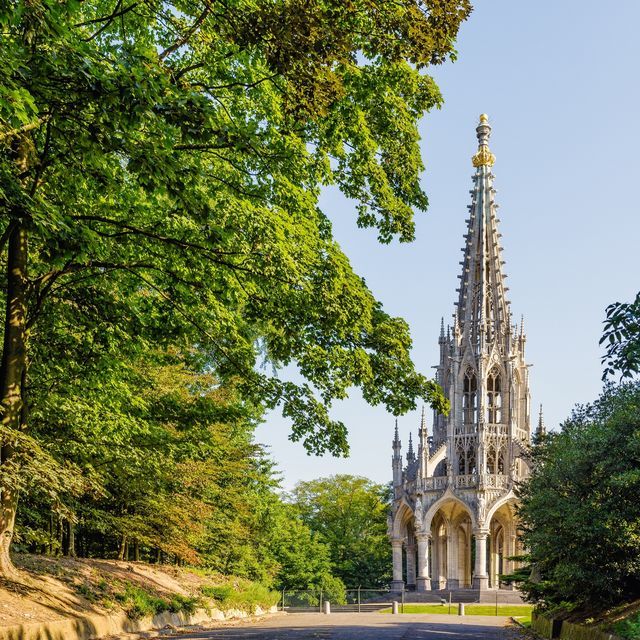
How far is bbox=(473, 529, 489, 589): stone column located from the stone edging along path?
3903 centimetres

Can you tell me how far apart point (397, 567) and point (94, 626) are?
171 ft

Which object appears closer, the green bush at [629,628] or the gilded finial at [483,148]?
the green bush at [629,628]

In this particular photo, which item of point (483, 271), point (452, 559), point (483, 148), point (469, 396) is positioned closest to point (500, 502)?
point (452, 559)

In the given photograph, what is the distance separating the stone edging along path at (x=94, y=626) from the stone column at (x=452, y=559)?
4188 cm

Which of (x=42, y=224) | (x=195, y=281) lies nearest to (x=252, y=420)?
(x=195, y=281)

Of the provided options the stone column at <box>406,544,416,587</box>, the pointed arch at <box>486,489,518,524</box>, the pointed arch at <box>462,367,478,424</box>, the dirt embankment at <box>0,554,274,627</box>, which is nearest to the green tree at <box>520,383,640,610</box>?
the dirt embankment at <box>0,554,274,627</box>

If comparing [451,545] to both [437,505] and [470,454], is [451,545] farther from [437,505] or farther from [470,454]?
[470,454]

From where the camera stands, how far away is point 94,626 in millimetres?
16078

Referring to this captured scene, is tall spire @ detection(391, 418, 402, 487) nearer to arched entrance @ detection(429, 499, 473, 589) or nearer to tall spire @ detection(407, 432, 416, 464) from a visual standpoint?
tall spire @ detection(407, 432, 416, 464)

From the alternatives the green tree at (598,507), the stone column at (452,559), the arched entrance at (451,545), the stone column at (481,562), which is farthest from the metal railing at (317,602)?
the green tree at (598,507)

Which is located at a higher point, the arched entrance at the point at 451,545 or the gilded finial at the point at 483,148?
the gilded finial at the point at 483,148

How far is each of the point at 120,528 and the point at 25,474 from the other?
37.4 feet

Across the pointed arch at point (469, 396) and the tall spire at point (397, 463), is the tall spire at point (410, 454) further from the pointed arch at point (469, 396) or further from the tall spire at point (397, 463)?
the pointed arch at point (469, 396)

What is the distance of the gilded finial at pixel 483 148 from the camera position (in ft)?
248
